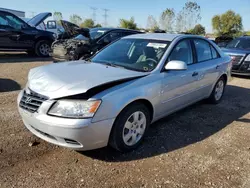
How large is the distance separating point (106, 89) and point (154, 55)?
4.12 feet

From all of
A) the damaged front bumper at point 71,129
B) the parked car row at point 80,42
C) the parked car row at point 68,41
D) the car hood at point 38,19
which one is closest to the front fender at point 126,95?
the damaged front bumper at point 71,129

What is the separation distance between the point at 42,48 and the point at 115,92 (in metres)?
9.58

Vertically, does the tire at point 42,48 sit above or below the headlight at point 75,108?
below

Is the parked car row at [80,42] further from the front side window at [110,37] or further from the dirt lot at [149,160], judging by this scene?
the dirt lot at [149,160]

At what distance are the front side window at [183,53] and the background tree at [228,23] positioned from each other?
35.3 metres

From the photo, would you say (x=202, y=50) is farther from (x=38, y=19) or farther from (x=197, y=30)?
(x=197, y=30)

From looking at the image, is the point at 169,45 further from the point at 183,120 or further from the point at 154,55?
the point at 183,120

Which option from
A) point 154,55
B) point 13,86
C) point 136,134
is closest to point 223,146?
point 136,134

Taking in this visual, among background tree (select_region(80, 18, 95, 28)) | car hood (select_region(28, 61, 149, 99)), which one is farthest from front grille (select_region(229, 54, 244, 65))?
background tree (select_region(80, 18, 95, 28))

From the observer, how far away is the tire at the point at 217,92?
547cm

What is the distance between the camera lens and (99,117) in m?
2.79

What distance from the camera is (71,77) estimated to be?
3.15m

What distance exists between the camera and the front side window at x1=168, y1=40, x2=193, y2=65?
4006 mm

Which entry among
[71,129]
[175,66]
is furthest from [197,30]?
[71,129]
